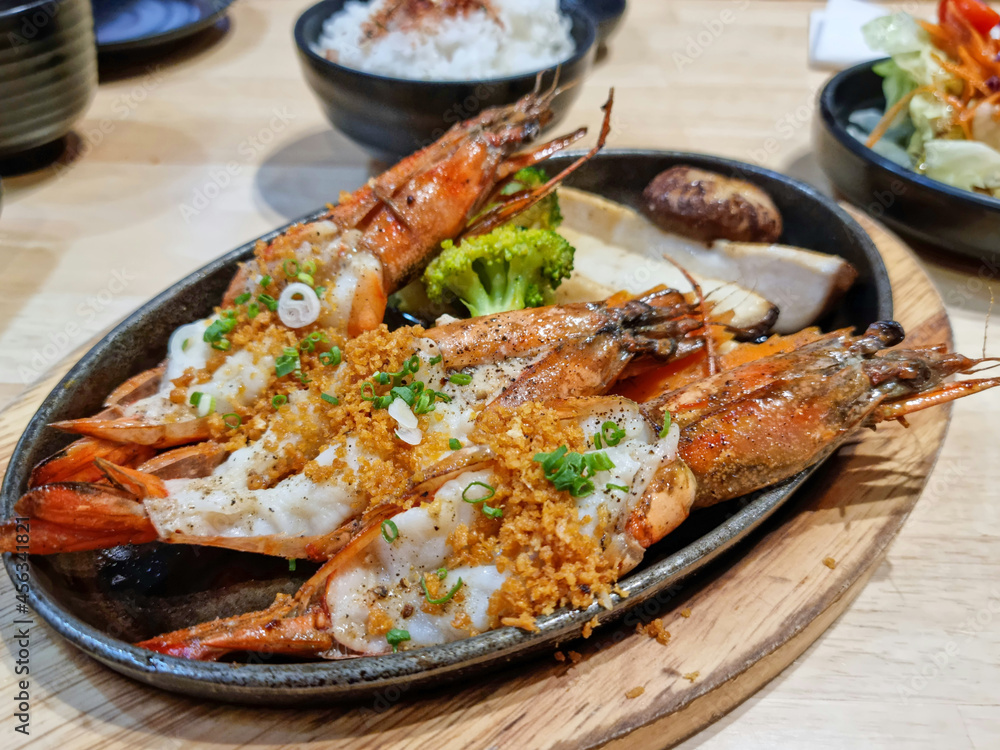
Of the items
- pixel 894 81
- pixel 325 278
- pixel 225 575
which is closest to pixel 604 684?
pixel 225 575

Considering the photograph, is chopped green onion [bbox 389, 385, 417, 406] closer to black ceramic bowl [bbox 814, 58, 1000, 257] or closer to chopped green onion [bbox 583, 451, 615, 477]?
chopped green onion [bbox 583, 451, 615, 477]

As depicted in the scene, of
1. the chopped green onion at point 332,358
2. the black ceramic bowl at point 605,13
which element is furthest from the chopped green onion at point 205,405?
the black ceramic bowl at point 605,13

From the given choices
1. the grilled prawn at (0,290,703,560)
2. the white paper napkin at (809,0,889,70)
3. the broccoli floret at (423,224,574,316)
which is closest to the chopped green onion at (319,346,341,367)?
Answer: the grilled prawn at (0,290,703,560)

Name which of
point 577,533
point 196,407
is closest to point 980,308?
point 577,533

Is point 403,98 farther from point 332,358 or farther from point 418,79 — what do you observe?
point 332,358

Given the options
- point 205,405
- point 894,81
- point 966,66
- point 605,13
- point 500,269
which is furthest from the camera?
point 605,13

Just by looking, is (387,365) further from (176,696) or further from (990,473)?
(990,473)
